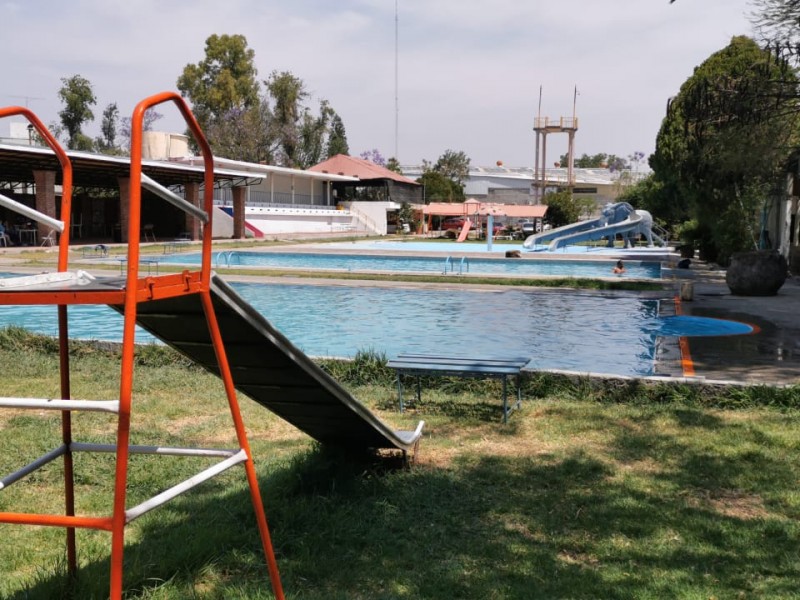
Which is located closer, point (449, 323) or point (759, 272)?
point (449, 323)

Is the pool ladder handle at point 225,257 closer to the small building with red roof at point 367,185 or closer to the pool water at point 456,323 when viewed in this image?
the pool water at point 456,323

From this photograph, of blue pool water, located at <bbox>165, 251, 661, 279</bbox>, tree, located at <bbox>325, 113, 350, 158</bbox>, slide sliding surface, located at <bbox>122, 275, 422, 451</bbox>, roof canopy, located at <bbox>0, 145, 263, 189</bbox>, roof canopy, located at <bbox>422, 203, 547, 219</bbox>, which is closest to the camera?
slide sliding surface, located at <bbox>122, 275, 422, 451</bbox>

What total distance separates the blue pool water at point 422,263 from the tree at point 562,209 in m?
25.6

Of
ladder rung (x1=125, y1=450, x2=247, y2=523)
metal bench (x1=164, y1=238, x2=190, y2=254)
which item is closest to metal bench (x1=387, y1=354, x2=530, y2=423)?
ladder rung (x1=125, y1=450, x2=247, y2=523)

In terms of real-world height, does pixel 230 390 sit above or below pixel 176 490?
above

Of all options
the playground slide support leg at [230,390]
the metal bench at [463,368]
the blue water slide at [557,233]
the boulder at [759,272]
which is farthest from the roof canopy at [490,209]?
the playground slide support leg at [230,390]

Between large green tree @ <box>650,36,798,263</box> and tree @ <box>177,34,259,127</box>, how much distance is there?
174 feet

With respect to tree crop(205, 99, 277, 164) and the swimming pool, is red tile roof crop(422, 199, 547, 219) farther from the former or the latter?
the swimming pool

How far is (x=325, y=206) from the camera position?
57.8m

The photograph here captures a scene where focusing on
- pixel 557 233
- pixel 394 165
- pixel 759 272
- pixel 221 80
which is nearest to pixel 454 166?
pixel 394 165

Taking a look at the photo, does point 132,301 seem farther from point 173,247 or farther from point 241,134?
point 241,134

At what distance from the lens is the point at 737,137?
54.3 ft

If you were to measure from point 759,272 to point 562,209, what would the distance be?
38.5 m

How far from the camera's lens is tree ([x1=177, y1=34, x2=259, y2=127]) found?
2822 inches
